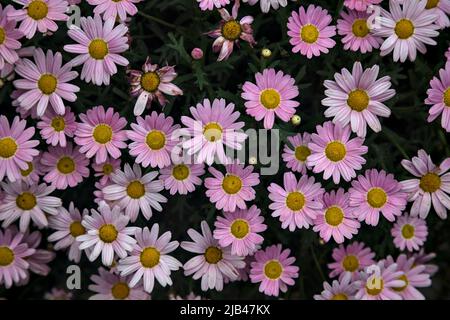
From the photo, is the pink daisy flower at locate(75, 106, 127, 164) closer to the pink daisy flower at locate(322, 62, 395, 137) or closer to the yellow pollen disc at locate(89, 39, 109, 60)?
the yellow pollen disc at locate(89, 39, 109, 60)

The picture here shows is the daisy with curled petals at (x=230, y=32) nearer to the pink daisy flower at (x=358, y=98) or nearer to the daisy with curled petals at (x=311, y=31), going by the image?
the daisy with curled petals at (x=311, y=31)

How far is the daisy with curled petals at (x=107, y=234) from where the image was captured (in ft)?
6.40

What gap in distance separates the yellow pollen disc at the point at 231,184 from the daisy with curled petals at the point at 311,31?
0.47 meters

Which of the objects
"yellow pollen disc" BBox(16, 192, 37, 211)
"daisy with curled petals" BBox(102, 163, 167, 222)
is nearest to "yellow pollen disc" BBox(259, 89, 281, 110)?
"daisy with curled petals" BBox(102, 163, 167, 222)

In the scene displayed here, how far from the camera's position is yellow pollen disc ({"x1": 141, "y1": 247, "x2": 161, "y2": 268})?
1.99 metres

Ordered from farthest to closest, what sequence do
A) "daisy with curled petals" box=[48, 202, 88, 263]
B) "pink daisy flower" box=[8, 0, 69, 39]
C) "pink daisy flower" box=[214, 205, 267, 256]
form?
1. "daisy with curled petals" box=[48, 202, 88, 263]
2. "pink daisy flower" box=[214, 205, 267, 256]
3. "pink daisy flower" box=[8, 0, 69, 39]

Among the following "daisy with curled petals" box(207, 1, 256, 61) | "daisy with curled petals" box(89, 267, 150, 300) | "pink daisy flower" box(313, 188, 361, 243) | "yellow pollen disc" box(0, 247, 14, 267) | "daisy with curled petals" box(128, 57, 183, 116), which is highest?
"daisy with curled petals" box(207, 1, 256, 61)

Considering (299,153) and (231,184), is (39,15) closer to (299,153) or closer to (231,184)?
(231,184)

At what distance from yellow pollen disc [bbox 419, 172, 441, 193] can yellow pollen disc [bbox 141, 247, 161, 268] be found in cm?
95

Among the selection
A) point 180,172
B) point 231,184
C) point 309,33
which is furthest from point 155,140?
point 309,33

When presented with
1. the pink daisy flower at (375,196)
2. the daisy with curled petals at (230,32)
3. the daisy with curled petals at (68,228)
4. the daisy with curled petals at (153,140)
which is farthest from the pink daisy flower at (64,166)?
the pink daisy flower at (375,196)
